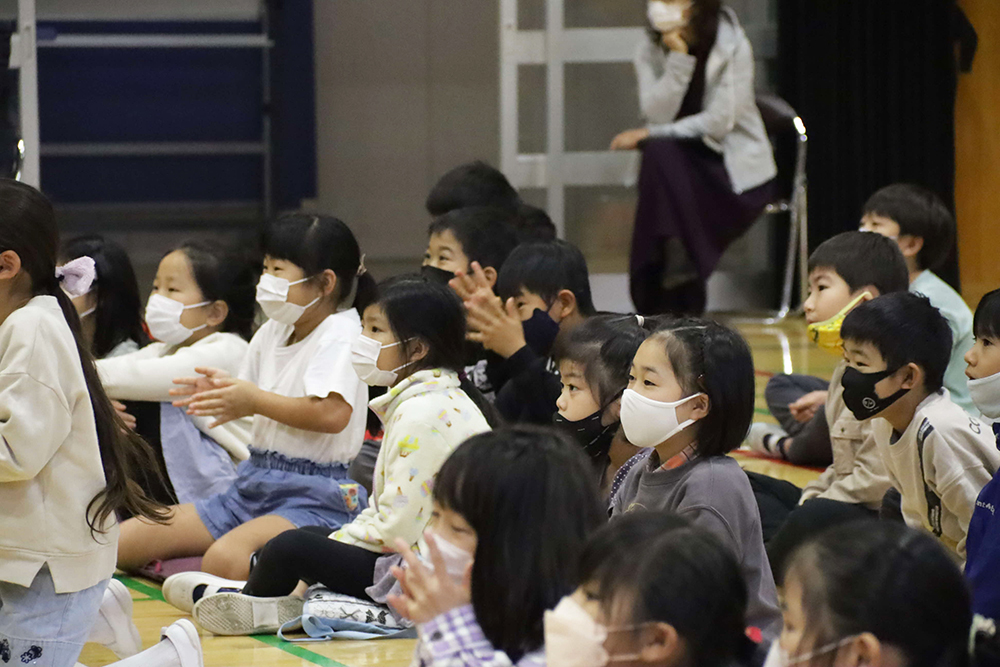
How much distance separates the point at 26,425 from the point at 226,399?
77cm

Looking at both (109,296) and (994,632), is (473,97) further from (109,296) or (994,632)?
(994,632)

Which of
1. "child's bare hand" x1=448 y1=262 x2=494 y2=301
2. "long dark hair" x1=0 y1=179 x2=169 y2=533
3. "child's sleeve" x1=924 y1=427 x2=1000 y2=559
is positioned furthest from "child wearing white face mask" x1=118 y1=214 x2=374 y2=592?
"child's sleeve" x1=924 y1=427 x2=1000 y2=559

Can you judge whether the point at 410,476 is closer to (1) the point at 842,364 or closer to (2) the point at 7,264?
(2) the point at 7,264

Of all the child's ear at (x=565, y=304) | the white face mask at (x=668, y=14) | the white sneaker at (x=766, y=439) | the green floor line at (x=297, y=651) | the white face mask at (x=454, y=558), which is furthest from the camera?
the white face mask at (x=668, y=14)

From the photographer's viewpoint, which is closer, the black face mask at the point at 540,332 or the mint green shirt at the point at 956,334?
the black face mask at the point at 540,332

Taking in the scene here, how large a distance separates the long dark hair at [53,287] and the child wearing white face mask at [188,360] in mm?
1082

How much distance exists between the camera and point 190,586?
2.77 metres

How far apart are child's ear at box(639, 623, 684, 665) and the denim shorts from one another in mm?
1042

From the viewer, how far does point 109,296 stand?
3.45 metres

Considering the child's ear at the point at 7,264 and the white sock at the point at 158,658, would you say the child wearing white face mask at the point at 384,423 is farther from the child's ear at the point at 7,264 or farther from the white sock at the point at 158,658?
the child's ear at the point at 7,264

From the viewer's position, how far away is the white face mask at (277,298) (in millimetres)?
3014

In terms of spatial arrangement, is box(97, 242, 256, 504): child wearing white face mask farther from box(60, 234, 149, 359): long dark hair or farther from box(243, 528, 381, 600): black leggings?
box(243, 528, 381, 600): black leggings

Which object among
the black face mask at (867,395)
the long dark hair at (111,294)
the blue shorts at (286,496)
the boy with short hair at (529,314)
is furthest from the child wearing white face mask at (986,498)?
the long dark hair at (111,294)

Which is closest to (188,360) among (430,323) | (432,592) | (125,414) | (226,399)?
(125,414)
